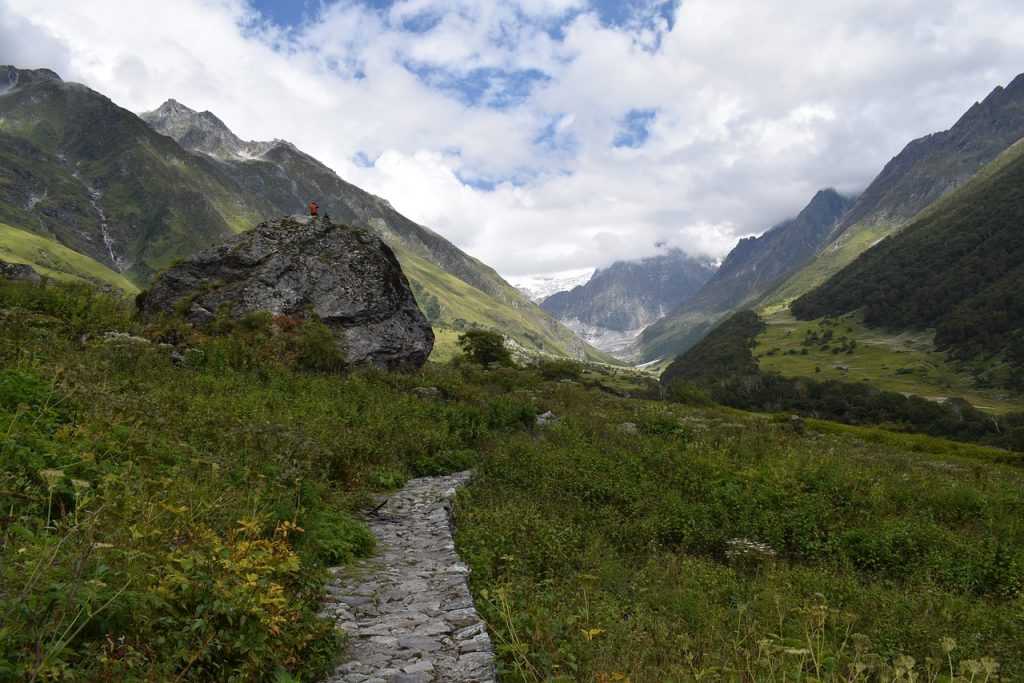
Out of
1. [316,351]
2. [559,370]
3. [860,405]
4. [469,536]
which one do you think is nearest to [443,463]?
[469,536]

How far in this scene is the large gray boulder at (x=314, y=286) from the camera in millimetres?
27750

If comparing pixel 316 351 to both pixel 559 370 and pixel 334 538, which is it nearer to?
pixel 334 538

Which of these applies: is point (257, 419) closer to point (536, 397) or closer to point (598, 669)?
point (598, 669)

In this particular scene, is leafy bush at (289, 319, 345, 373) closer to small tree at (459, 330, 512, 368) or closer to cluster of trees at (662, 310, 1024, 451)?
small tree at (459, 330, 512, 368)

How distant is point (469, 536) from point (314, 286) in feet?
75.7

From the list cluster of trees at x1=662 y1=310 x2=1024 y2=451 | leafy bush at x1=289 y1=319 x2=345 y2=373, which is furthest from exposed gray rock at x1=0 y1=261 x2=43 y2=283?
cluster of trees at x1=662 y1=310 x2=1024 y2=451

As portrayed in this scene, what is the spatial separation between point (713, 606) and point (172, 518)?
701 cm

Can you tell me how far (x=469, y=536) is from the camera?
362 inches

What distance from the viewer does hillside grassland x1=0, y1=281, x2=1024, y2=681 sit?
4.43 meters

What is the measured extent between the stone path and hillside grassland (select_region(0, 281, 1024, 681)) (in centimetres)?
32

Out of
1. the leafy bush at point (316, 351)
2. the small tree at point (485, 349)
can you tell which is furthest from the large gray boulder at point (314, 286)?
the small tree at point (485, 349)

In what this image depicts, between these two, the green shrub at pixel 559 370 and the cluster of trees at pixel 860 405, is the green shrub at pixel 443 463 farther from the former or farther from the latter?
the cluster of trees at pixel 860 405

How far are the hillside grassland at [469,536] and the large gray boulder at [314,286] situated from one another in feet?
27.5

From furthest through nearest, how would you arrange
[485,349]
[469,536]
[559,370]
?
[559,370]
[485,349]
[469,536]
